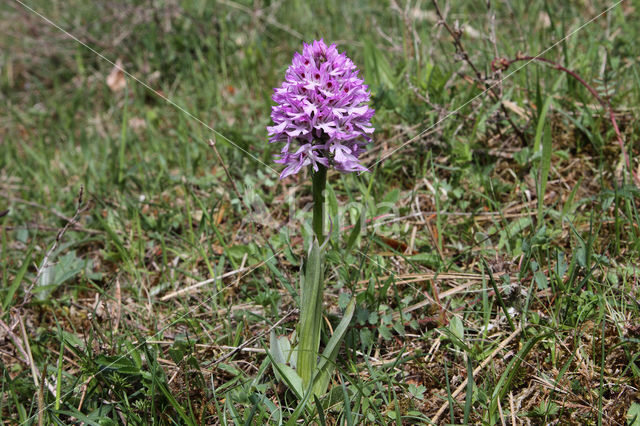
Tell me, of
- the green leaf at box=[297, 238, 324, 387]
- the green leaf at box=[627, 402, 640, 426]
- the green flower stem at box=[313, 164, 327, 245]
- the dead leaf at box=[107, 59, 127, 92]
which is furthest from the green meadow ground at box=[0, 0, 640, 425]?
the green flower stem at box=[313, 164, 327, 245]

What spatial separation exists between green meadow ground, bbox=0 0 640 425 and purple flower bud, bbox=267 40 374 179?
0.41 meters

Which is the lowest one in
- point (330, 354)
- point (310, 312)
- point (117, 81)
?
point (330, 354)

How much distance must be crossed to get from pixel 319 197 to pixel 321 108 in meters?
0.29

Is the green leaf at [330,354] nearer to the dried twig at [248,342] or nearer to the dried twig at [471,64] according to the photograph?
the dried twig at [248,342]

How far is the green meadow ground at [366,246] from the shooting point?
185cm

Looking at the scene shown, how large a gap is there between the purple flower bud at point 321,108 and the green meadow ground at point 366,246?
1.34ft

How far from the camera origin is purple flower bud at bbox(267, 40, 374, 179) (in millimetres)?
1545

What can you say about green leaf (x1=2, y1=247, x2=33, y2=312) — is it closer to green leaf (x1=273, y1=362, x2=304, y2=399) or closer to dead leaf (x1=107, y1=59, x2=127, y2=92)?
green leaf (x1=273, y1=362, x2=304, y2=399)

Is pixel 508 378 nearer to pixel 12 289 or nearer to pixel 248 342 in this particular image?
pixel 248 342

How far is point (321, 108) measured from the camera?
1.54 metres

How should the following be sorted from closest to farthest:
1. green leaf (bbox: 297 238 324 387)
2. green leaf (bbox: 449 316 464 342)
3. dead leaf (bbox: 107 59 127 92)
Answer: green leaf (bbox: 297 238 324 387) → green leaf (bbox: 449 316 464 342) → dead leaf (bbox: 107 59 127 92)

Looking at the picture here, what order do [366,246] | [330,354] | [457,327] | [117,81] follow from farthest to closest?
[117,81] < [366,246] < [457,327] < [330,354]

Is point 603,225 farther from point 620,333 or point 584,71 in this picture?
point 584,71

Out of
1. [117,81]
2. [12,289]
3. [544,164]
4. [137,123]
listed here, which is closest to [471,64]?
[544,164]
